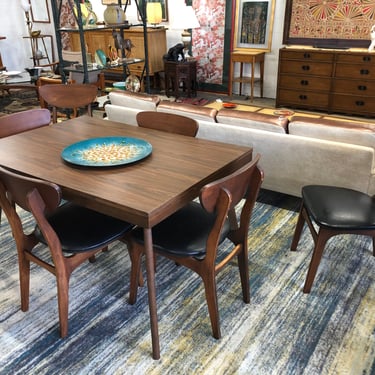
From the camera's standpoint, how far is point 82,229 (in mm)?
1721

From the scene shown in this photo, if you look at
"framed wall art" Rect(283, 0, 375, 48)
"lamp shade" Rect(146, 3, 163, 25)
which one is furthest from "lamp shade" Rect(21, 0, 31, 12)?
"framed wall art" Rect(283, 0, 375, 48)

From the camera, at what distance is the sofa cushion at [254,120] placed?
254 cm

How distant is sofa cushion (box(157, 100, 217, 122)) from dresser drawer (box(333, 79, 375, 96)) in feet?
9.49

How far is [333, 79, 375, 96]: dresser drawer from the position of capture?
4770 millimetres

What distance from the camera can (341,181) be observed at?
2.42m

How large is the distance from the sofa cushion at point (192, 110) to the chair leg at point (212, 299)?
57.7 inches

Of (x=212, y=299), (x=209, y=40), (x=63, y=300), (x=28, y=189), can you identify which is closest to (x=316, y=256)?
(x=212, y=299)

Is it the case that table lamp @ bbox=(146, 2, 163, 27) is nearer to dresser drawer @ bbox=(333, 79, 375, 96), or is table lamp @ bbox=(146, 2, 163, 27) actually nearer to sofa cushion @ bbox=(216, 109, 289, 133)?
dresser drawer @ bbox=(333, 79, 375, 96)

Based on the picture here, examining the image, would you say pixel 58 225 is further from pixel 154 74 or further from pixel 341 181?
pixel 154 74

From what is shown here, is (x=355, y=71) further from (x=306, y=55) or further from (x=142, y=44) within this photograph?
(x=142, y=44)

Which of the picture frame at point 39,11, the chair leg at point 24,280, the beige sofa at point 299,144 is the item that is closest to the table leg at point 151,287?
the chair leg at point 24,280

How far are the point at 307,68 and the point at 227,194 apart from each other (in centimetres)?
434

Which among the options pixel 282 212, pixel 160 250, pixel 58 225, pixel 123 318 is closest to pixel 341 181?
pixel 282 212

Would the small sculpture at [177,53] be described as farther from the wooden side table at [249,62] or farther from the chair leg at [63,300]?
the chair leg at [63,300]
